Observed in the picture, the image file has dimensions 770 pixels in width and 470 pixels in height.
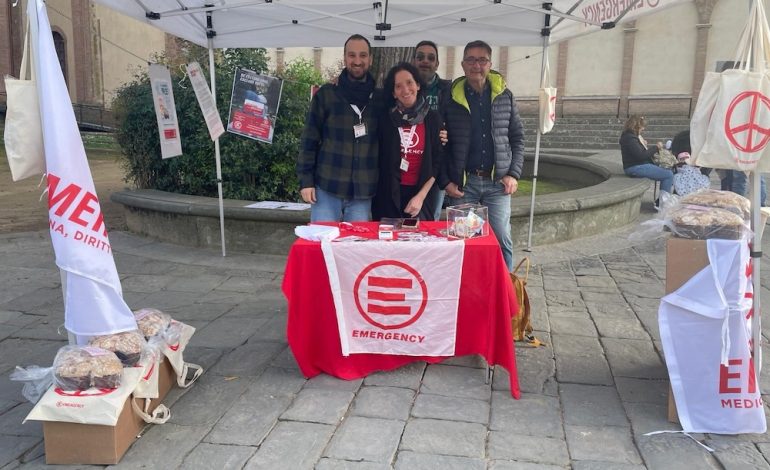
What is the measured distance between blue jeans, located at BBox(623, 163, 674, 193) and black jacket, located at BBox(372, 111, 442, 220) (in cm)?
571

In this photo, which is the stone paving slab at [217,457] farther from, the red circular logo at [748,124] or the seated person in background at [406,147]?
the red circular logo at [748,124]

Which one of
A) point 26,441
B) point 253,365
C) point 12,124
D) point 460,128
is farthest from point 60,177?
point 460,128

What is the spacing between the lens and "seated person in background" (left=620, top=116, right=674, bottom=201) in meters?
9.01

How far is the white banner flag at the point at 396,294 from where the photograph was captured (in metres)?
3.52

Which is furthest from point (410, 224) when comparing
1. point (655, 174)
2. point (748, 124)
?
point (655, 174)

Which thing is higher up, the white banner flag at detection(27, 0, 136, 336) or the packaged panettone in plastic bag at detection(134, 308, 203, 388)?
the white banner flag at detection(27, 0, 136, 336)

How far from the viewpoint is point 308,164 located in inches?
172

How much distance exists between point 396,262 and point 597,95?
25.2 m

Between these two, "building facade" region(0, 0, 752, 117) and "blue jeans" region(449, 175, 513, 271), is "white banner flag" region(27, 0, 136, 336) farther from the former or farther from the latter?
"building facade" region(0, 0, 752, 117)

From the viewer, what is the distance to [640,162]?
9156 millimetres

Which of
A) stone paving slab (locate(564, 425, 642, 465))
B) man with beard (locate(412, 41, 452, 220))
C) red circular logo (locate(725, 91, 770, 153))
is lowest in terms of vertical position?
stone paving slab (locate(564, 425, 642, 465))

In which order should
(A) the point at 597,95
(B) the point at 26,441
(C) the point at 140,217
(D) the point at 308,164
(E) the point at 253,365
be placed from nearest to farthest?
(B) the point at 26,441, (E) the point at 253,365, (D) the point at 308,164, (C) the point at 140,217, (A) the point at 597,95

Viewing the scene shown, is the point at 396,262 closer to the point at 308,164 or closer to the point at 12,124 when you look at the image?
the point at 308,164

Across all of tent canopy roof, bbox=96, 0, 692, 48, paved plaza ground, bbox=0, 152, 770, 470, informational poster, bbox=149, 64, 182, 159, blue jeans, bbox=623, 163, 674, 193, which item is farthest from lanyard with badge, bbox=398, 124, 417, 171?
blue jeans, bbox=623, 163, 674, 193
